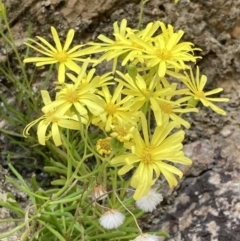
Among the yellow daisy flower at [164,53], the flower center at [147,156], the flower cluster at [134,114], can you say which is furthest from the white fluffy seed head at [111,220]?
the yellow daisy flower at [164,53]

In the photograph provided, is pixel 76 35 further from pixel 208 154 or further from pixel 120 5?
pixel 208 154

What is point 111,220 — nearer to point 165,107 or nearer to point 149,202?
point 149,202

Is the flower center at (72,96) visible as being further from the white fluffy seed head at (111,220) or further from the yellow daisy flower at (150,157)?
the white fluffy seed head at (111,220)

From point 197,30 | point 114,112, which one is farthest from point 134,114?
point 197,30

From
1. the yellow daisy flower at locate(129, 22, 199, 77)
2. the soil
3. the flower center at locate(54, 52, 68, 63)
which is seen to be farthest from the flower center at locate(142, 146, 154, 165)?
the soil

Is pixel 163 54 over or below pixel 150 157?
over

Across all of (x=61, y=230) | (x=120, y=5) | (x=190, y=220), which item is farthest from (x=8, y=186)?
(x=120, y=5)
